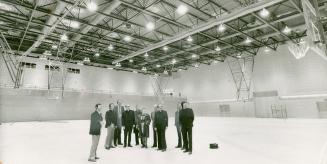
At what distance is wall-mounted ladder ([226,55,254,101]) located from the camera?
2759 centimetres

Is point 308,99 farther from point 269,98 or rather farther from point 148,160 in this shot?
point 148,160

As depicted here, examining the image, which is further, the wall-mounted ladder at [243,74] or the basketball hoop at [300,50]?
the wall-mounted ladder at [243,74]

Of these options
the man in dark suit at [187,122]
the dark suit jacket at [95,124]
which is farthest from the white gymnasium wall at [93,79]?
the man in dark suit at [187,122]

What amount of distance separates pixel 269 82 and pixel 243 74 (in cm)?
349

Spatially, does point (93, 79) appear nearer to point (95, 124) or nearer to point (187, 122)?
point (95, 124)

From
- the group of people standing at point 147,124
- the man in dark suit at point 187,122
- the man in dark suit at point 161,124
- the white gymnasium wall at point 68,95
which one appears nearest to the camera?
the man in dark suit at point 187,122

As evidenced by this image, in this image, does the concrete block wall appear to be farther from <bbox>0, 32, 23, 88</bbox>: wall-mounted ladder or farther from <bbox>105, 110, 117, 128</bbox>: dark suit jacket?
<bbox>105, 110, 117, 128</bbox>: dark suit jacket

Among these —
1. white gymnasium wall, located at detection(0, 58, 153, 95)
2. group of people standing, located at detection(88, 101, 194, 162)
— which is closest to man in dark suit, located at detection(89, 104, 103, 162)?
group of people standing, located at detection(88, 101, 194, 162)

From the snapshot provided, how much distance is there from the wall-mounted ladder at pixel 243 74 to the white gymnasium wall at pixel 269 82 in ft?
2.41

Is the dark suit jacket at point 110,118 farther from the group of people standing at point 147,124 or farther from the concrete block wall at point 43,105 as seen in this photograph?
the concrete block wall at point 43,105

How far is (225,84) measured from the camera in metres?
30.5

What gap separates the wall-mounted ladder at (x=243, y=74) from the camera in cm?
2759

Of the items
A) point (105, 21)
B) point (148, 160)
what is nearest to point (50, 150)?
point (148, 160)

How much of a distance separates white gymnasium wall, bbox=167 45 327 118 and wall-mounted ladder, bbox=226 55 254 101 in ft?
2.41
